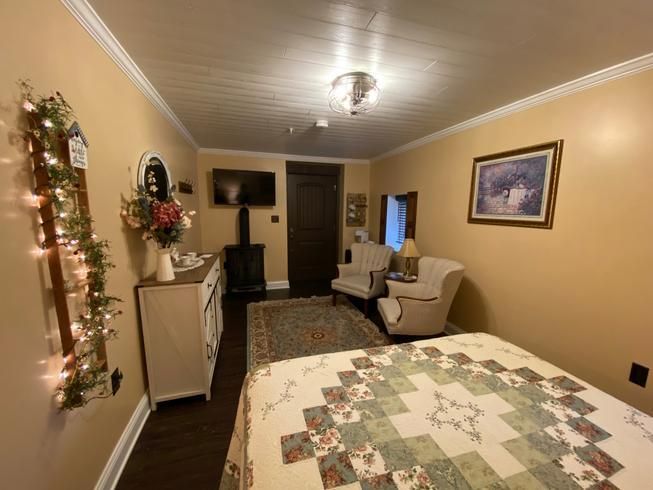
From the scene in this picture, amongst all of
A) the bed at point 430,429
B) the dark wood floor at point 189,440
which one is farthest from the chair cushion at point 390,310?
the dark wood floor at point 189,440

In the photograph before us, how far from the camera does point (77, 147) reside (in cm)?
112

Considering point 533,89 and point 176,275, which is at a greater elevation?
point 533,89

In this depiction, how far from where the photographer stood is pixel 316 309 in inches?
142

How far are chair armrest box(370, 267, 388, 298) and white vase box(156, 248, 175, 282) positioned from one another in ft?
7.52

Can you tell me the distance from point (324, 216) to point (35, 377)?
4.22 metres

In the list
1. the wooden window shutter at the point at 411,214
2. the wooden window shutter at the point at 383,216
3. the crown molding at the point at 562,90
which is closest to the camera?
the crown molding at the point at 562,90

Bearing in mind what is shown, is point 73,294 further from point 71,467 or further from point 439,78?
point 439,78

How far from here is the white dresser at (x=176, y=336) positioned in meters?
1.79

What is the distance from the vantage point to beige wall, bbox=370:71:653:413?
159 cm

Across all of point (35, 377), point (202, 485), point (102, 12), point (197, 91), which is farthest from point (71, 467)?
point (197, 91)

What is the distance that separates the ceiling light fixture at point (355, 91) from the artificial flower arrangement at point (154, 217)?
57.1 inches

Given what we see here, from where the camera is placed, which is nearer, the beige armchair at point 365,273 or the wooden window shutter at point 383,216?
the beige armchair at point 365,273

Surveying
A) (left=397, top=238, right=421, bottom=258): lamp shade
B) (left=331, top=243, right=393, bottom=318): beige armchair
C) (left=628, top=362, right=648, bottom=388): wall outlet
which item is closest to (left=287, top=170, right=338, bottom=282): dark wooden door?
(left=331, top=243, right=393, bottom=318): beige armchair

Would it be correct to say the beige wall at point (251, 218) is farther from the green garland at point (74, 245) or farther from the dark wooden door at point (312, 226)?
the green garland at point (74, 245)
